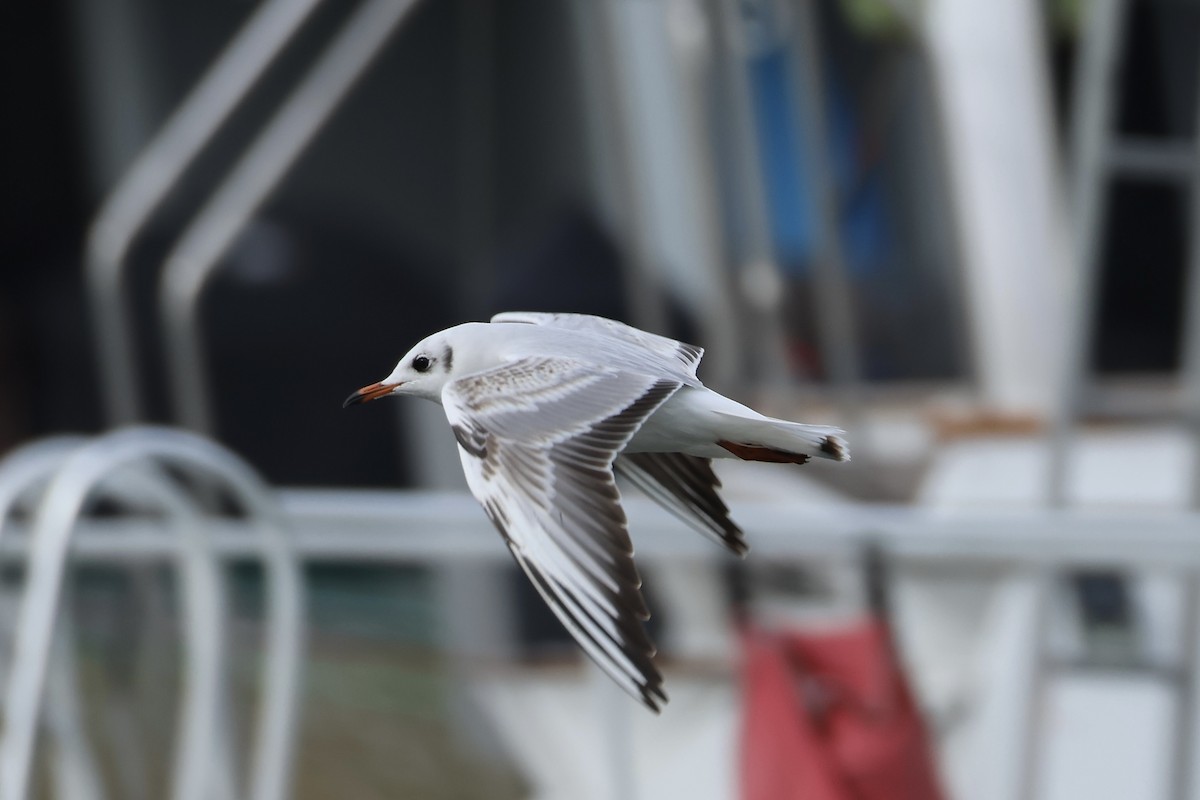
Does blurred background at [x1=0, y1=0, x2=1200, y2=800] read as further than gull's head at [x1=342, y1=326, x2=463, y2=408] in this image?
Yes

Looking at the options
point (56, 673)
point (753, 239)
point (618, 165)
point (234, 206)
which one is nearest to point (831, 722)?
point (56, 673)

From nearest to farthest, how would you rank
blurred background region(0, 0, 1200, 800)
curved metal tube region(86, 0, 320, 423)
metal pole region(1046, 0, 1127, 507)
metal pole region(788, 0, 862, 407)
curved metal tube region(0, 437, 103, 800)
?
1. curved metal tube region(0, 437, 103, 800)
2. blurred background region(0, 0, 1200, 800)
3. metal pole region(1046, 0, 1127, 507)
4. curved metal tube region(86, 0, 320, 423)
5. metal pole region(788, 0, 862, 407)

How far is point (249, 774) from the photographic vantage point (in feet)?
5.31

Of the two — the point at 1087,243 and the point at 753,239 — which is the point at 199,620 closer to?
the point at 1087,243

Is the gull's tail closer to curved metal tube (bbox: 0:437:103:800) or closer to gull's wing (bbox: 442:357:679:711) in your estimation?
gull's wing (bbox: 442:357:679:711)

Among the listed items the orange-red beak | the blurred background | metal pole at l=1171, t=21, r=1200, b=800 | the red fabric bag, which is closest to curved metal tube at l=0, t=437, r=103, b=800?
the blurred background

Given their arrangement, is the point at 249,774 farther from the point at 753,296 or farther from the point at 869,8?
the point at 869,8

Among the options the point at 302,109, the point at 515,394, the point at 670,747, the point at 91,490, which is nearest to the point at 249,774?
the point at 670,747

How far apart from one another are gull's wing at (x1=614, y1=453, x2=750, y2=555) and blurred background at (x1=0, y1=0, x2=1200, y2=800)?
563 millimetres

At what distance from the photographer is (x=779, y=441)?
0.18 m

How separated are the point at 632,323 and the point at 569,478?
174cm

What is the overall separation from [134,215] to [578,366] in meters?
1.54

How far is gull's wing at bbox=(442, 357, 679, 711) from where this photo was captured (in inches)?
6.4

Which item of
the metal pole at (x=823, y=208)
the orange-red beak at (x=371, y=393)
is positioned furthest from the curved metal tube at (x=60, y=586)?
the metal pole at (x=823, y=208)
